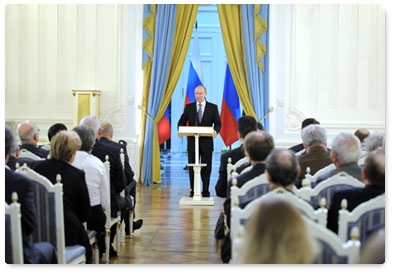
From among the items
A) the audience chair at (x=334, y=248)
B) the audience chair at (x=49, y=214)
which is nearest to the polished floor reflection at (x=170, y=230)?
the audience chair at (x=49, y=214)

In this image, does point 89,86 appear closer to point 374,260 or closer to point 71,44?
point 71,44

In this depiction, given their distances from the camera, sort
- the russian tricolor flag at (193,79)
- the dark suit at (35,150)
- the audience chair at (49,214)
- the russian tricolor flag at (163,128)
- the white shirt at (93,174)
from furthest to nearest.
Result: the russian tricolor flag at (193,79)
the russian tricolor flag at (163,128)
the dark suit at (35,150)
the white shirt at (93,174)
the audience chair at (49,214)

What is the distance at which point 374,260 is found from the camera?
2.83m

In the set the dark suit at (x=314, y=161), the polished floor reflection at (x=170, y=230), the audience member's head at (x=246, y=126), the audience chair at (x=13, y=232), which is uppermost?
the audience member's head at (x=246, y=126)

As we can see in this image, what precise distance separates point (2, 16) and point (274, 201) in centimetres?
308

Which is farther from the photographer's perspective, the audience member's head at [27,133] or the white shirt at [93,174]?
the audience member's head at [27,133]

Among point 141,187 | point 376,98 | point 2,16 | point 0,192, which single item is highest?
point 2,16

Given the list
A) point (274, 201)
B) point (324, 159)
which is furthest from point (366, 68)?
point (274, 201)

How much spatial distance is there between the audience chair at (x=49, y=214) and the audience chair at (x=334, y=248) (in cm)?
190

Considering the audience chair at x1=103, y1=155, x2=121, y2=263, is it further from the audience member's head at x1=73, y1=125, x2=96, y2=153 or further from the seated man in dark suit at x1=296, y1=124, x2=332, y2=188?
the seated man in dark suit at x1=296, y1=124, x2=332, y2=188

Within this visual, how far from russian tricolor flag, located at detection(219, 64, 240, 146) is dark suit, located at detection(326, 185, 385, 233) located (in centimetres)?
542

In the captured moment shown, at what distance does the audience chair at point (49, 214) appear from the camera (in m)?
4.16

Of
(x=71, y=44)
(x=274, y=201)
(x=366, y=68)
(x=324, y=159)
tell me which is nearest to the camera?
(x=274, y=201)

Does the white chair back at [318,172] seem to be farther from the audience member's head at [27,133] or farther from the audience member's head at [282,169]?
the audience member's head at [27,133]
